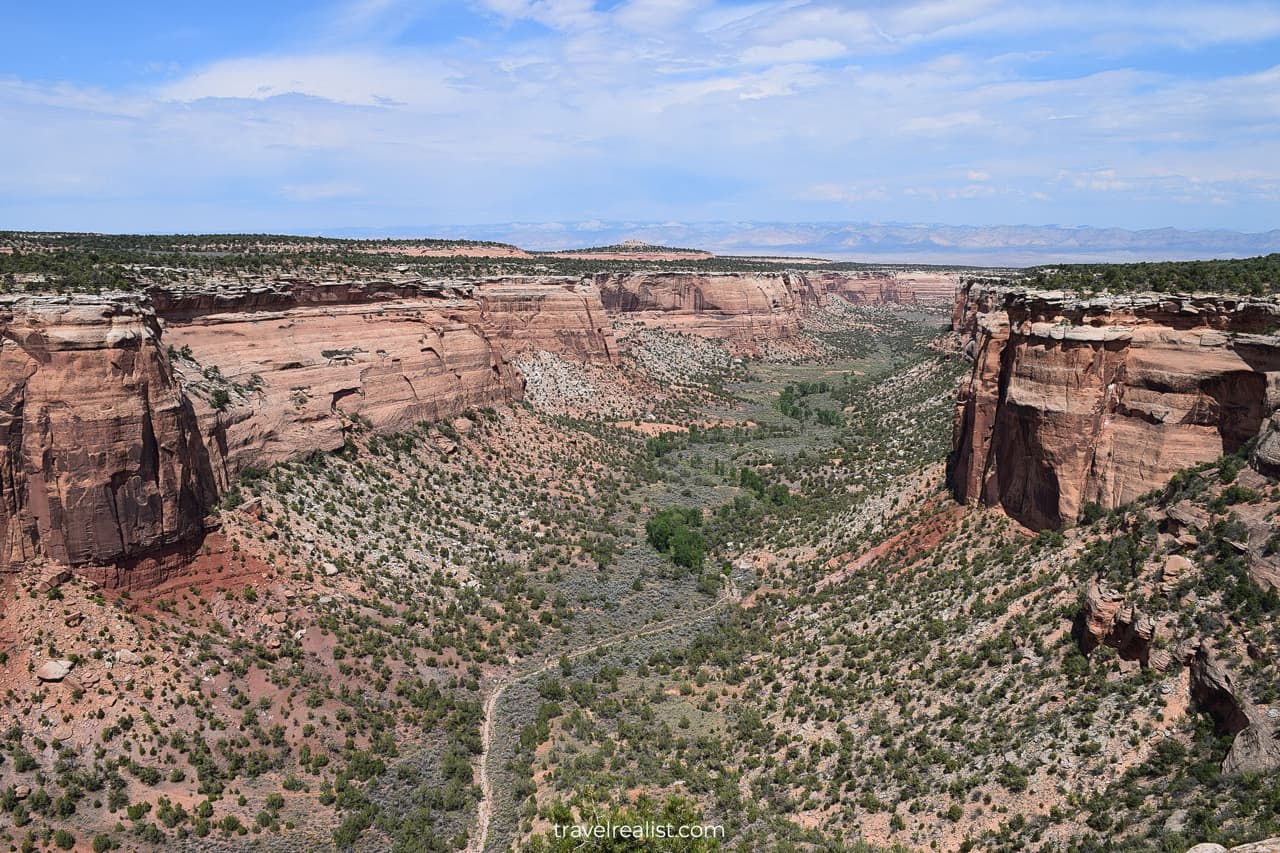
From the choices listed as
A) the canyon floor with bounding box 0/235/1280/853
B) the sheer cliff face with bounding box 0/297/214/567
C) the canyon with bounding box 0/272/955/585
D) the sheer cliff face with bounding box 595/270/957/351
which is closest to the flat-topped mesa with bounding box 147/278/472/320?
the canyon with bounding box 0/272/955/585

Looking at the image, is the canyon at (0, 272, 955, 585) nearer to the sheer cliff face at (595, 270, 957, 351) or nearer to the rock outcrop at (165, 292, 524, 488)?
the rock outcrop at (165, 292, 524, 488)

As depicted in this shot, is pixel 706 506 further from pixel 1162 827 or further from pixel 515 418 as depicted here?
pixel 1162 827

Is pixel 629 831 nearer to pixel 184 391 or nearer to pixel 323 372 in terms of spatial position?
pixel 184 391

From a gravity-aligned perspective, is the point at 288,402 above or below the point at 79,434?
below

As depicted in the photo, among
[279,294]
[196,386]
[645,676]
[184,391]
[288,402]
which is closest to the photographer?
[184,391]

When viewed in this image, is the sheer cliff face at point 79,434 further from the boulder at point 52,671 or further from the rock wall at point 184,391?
the boulder at point 52,671

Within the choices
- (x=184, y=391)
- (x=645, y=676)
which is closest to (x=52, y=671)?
(x=184, y=391)

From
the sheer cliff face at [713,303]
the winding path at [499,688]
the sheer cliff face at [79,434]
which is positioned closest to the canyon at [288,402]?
the sheer cliff face at [79,434]
